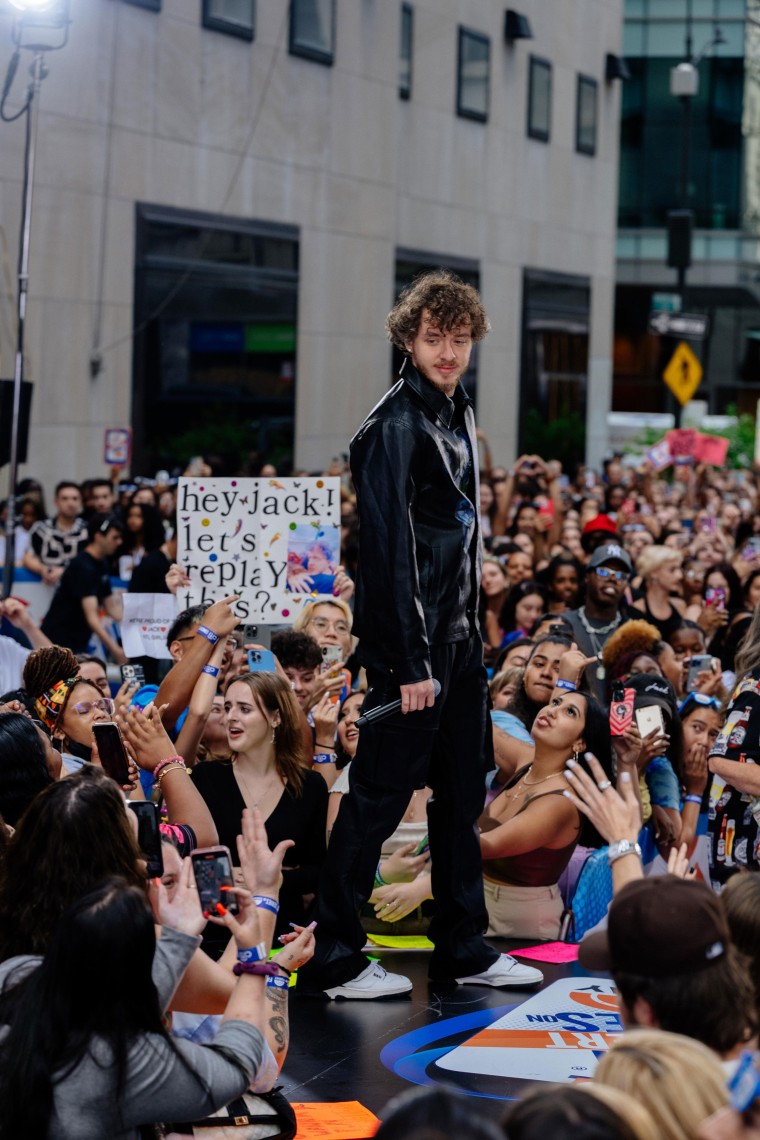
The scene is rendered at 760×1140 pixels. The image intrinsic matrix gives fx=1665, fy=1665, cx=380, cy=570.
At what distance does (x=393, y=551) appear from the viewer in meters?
5.13

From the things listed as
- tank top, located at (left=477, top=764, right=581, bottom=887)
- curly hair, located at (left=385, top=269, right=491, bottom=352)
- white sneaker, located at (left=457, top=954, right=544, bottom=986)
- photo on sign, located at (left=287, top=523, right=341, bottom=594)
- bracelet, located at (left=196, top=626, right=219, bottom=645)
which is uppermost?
curly hair, located at (left=385, top=269, right=491, bottom=352)

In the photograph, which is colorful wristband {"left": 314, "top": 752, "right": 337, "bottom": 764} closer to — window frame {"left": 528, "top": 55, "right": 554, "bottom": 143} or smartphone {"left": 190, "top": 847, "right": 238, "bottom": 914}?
smartphone {"left": 190, "top": 847, "right": 238, "bottom": 914}

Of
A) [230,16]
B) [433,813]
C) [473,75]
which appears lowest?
[433,813]

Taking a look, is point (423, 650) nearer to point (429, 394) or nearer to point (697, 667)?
point (429, 394)

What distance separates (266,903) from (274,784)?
1972 mm

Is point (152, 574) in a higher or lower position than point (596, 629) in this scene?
higher

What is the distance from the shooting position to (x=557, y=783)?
6422 millimetres

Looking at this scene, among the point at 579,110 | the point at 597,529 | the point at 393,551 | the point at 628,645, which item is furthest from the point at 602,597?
the point at 579,110

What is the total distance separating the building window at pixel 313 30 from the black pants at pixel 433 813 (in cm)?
1968

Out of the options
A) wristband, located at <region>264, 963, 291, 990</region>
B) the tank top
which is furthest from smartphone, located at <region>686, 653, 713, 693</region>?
wristband, located at <region>264, 963, 291, 990</region>

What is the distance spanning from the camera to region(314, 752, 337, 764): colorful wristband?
21.9ft

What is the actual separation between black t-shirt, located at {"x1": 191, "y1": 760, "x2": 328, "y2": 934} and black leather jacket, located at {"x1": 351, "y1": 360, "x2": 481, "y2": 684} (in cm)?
89

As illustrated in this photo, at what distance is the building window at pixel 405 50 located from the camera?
26.9 m

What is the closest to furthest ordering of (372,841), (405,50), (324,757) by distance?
(372,841)
(324,757)
(405,50)
